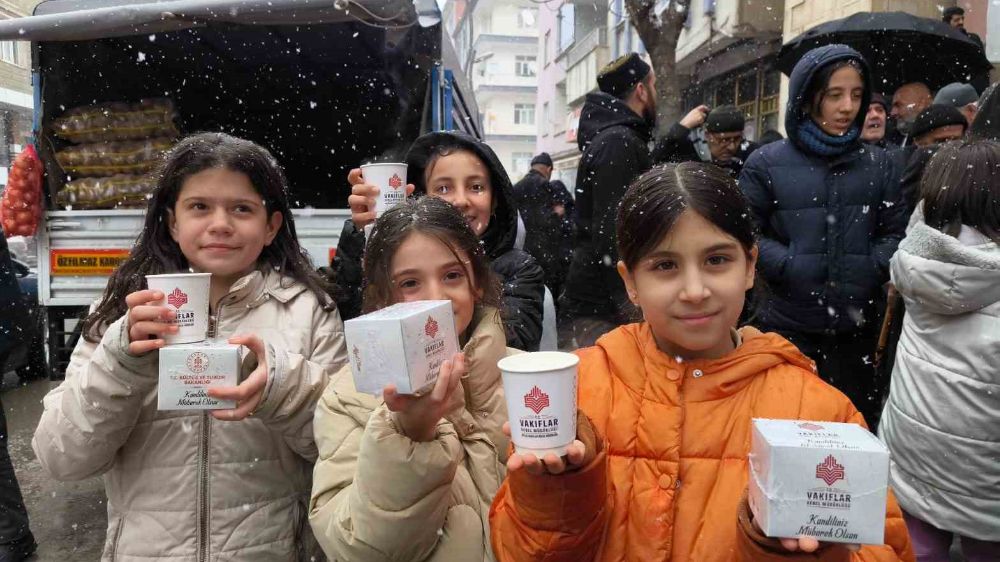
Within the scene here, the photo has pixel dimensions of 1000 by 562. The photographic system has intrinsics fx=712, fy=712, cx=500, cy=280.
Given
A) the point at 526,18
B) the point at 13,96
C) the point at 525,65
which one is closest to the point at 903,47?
the point at 13,96

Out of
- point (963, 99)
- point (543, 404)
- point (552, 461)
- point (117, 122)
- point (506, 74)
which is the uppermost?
point (506, 74)

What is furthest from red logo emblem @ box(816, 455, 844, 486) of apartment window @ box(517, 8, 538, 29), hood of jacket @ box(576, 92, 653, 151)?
apartment window @ box(517, 8, 538, 29)

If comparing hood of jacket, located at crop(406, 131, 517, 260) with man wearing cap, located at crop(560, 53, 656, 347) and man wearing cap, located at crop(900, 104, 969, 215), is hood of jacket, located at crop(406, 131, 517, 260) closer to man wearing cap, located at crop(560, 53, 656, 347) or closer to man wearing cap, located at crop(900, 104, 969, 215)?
man wearing cap, located at crop(560, 53, 656, 347)

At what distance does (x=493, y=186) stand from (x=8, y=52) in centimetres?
2274

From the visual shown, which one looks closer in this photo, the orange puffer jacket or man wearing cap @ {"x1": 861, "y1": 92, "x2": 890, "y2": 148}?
the orange puffer jacket

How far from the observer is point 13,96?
1833cm

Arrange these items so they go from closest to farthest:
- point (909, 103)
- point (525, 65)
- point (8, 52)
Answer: point (909, 103), point (8, 52), point (525, 65)

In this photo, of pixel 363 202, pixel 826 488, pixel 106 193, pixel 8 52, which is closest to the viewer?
pixel 826 488

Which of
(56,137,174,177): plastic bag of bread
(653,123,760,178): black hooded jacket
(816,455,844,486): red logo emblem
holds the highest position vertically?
(653,123,760,178): black hooded jacket

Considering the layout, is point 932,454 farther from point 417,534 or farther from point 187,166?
point 187,166

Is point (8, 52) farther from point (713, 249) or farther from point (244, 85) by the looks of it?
point (713, 249)

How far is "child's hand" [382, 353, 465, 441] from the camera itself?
147cm

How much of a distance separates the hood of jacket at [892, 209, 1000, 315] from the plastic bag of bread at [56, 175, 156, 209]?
4.52 m

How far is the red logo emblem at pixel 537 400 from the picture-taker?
1400mm
